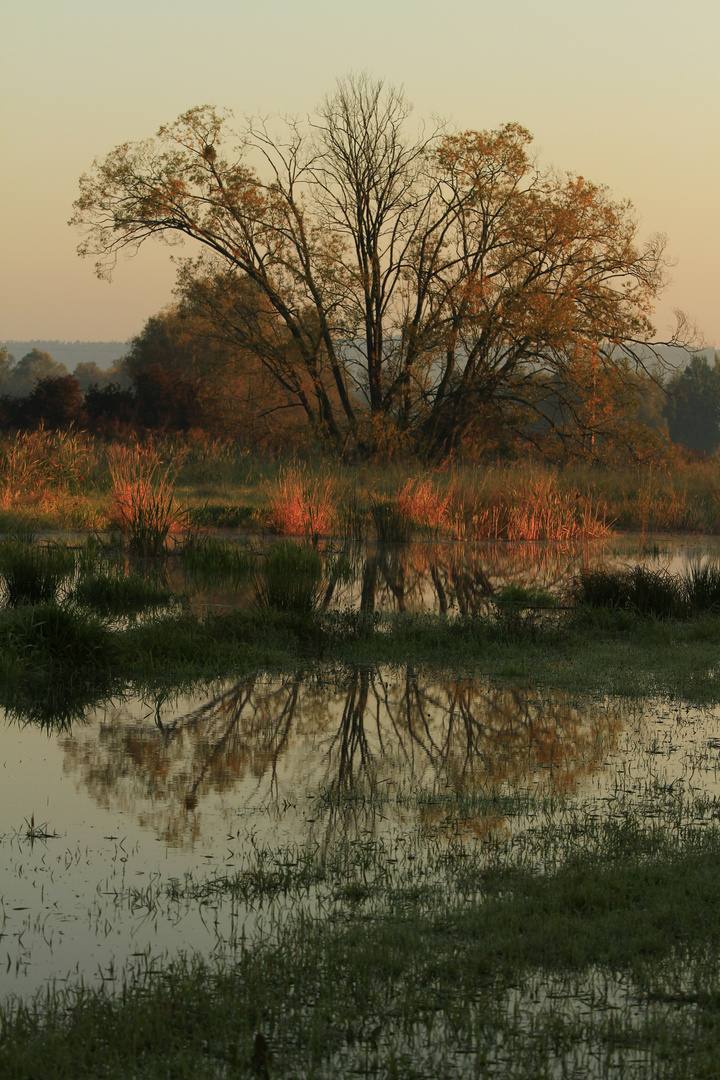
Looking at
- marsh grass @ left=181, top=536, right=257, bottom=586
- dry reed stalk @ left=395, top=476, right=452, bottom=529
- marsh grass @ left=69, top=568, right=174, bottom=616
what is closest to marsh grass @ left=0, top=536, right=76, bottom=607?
marsh grass @ left=69, top=568, right=174, bottom=616

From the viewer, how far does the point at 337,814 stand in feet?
17.2

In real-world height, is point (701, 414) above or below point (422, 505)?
above

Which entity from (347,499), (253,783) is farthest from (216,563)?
(253,783)

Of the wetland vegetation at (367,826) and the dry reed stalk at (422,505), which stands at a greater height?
the dry reed stalk at (422,505)

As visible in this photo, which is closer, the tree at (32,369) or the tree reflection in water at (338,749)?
the tree reflection in water at (338,749)

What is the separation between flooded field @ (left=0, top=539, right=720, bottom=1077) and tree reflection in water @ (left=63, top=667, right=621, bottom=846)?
20 millimetres

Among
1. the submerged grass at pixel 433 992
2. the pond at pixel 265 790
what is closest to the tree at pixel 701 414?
the pond at pixel 265 790

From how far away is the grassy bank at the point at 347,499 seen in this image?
19.1 metres

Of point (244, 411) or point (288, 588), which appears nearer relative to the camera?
point (288, 588)

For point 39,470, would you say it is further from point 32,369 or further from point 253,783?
point 32,369

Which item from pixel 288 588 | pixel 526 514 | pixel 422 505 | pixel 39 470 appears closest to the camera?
pixel 288 588

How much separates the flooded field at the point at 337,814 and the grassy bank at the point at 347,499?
873 centimetres

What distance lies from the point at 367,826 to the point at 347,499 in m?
16.9

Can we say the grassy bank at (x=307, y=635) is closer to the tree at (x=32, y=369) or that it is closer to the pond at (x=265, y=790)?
the pond at (x=265, y=790)
